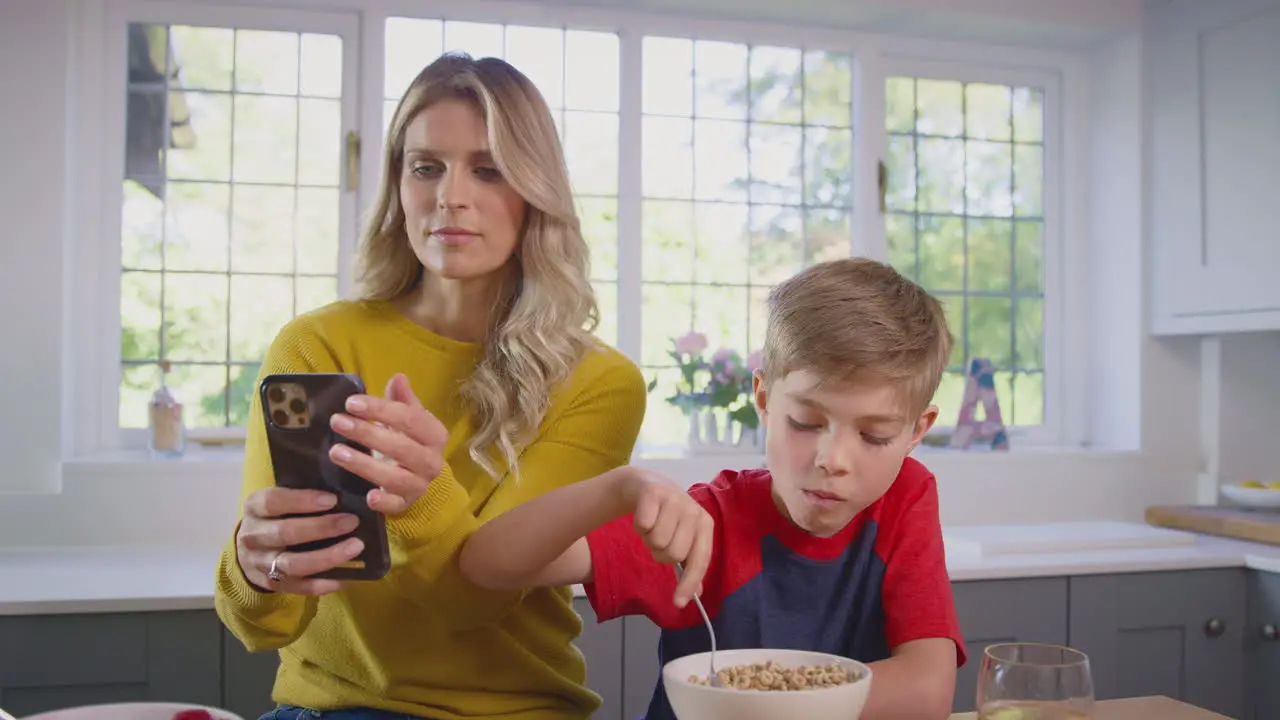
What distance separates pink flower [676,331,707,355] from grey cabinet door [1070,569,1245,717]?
107 centimetres

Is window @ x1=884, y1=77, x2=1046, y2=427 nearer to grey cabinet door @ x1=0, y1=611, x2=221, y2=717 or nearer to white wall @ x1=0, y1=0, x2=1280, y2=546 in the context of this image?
white wall @ x1=0, y1=0, x2=1280, y2=546

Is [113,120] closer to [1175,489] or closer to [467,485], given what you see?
[467,485]

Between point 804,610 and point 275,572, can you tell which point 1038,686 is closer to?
point 804,610

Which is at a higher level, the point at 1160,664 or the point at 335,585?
the point at 335,585

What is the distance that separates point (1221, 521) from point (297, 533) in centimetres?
244

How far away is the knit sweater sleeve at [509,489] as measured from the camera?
1159mm

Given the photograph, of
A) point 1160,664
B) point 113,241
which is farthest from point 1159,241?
point 113,241

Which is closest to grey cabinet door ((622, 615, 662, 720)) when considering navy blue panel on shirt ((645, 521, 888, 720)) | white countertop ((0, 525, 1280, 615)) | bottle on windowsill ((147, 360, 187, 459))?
white countertop ((0, 525, 1280, 615))

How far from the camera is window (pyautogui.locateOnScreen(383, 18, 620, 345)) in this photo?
2869 millimetres

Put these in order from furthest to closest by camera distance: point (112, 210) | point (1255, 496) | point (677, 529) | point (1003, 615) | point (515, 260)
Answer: point (1255, 496), point (112, 210), point (1003, 615), point (515, 260), point (677, 529)

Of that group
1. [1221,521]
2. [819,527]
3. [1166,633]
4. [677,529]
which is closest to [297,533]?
[677,529]

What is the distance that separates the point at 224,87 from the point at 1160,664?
8.45ft

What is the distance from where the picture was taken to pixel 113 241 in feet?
8.66

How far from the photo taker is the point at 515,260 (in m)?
1.59
